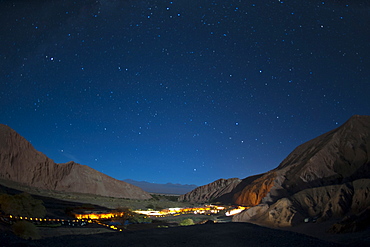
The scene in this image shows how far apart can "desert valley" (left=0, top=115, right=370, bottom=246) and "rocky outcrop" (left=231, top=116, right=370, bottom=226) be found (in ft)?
0.28

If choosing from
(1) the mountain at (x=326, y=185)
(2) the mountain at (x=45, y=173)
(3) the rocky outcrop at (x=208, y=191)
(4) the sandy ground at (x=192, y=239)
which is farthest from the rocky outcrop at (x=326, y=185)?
(2) the mountain at (x=45, y=173)

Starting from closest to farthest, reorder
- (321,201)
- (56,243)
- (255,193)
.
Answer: (56,243), (321,201), (255,193)

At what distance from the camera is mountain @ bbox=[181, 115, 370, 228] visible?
81.4ft

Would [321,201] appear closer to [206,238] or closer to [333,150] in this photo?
[333,150]

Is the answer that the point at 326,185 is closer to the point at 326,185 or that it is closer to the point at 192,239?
the point at 326,185

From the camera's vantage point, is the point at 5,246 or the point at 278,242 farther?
the point at 278,242

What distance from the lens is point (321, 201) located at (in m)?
29.3

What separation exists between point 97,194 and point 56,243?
92.7 metres

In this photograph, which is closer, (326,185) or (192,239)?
(192,239)

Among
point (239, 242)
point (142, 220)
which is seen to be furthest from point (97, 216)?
point (239, 242)

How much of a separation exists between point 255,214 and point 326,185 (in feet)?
38.6

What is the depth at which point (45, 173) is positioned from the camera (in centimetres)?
9262

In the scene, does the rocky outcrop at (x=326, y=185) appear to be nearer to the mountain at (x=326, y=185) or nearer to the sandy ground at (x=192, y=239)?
the mountain at (x=326, y=185)

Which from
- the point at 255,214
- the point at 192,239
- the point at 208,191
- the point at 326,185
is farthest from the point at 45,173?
the point at 192,239
